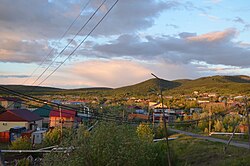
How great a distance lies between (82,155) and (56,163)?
1.29 m

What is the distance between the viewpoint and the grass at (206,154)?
2320 centimetres

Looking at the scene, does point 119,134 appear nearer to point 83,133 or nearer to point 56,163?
point 83,133

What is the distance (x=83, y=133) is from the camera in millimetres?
16672

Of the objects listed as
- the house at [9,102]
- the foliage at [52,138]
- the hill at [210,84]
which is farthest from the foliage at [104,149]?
the hill at [210,84]

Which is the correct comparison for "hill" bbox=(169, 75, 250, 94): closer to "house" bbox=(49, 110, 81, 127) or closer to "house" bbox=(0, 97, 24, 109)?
"house" bbox=(0, 97, 24, 109)

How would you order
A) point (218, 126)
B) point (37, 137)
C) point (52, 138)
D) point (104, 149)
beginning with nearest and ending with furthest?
point (104, 149), point (52, 138), point (37, 137), point (218, 126)

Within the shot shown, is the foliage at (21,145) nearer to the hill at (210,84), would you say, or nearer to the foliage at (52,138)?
the foliage at (52,138)

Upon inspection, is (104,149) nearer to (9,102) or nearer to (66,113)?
(66,113)

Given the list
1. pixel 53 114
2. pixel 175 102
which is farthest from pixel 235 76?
pixel 53 114

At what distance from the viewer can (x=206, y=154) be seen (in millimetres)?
27750

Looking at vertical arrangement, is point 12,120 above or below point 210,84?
below

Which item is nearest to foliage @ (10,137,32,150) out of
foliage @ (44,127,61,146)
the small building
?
foliage @ (44,127,61,146)

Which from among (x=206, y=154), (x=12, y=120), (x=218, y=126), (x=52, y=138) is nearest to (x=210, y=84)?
(x=218, y=126)

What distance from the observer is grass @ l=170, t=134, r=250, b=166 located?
23203mm
